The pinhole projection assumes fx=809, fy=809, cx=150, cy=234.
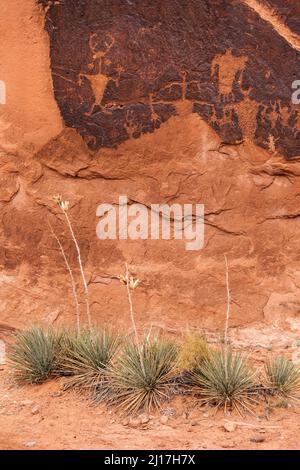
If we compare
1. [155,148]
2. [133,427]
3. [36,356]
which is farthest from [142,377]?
[155,148]

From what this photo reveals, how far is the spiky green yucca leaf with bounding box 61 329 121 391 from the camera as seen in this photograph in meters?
6.13

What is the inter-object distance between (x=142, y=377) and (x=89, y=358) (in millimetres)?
563

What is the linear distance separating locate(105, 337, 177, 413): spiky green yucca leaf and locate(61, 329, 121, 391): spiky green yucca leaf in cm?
18

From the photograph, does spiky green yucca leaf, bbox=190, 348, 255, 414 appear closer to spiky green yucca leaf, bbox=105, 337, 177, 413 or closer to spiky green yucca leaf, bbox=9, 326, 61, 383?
spiky green yucca leaf, bbox=105, 337, 177, 413

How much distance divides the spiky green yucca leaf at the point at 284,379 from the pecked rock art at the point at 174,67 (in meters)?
1.98

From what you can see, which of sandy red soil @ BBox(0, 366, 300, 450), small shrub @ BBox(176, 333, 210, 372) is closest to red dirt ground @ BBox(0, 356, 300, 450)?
sandy red soil @ BBox(0, 366, 300, 450)

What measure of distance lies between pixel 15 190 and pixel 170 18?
2.05 metres

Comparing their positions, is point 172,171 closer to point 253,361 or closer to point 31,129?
point 31,129

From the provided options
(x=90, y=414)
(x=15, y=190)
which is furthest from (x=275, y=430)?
(x=15, y=190)

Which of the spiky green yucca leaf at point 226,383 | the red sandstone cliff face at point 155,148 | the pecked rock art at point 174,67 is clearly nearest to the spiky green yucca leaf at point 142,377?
the spiky green yucca leaf at point 226,383

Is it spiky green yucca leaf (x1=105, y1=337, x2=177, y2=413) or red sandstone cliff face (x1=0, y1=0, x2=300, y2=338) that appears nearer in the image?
spiky green yucca leaf (x1=105, y1=337, x2=177, y2=413)

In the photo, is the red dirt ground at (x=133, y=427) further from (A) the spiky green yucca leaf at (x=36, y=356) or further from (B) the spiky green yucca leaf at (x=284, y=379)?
(A) the spiky green yucca leaf at (x=36, y=356)

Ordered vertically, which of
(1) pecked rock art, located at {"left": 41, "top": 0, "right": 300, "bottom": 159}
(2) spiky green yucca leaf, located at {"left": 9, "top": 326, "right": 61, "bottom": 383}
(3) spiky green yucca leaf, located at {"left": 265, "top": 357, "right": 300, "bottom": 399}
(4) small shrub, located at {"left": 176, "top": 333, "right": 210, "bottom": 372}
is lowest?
(2) spiky green yucca leaf, located at {"left": 9, "top": 326, "right": 61, "bottom": 383}

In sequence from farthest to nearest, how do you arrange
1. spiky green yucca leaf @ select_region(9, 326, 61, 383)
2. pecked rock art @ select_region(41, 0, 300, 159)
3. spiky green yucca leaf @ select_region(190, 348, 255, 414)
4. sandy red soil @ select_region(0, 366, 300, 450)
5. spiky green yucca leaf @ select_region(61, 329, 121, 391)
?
1. pecked rock art @ select_region(41, 0, 300, 159)
2. spiky green yucca leaf @ select_region(9, 326, 61, 383)
3. spiky green yucca leaf @ select_region(61, 329, 121, 391)
4. spiky green yucca leaf @ select_region(190, 348, 255, 414)
5. sandy red soil @ select_region(0, 366, 300, 450)
